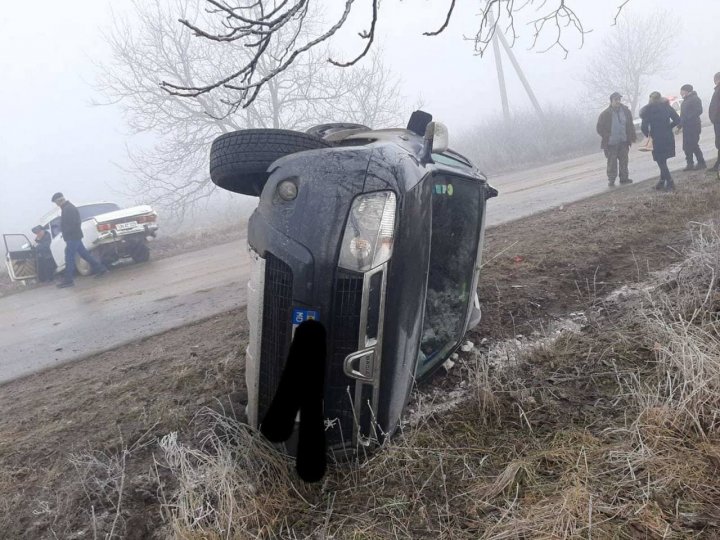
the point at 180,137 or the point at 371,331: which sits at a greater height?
the point at 180,137

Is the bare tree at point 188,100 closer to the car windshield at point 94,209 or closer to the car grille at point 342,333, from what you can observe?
the car windshield at point 94,209

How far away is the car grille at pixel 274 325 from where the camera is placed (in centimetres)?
214

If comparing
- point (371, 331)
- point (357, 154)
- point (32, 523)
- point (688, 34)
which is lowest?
point (32, 523)

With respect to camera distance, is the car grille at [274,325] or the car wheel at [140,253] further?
the car wheel at [140,253]

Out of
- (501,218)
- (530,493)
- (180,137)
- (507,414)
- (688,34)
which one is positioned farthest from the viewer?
(688,34)

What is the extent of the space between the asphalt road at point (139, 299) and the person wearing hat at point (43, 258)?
691mm

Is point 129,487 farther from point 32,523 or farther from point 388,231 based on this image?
point 388,231

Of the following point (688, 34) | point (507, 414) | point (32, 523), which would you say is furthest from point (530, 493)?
point (688, 34)

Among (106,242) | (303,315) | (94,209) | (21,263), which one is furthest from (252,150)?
(94,209)

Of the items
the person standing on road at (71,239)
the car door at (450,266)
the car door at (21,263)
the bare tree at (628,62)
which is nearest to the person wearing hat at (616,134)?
the car door at (450,266)

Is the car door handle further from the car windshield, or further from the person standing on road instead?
the car windshield

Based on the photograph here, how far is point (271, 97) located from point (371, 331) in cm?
1636

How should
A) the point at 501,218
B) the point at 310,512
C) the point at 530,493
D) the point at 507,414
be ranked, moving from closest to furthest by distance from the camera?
1. the point at 530,493
2. the point at 310,512
3. the point at 507,414
4. the point at 501,218

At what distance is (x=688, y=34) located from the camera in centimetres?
6069
